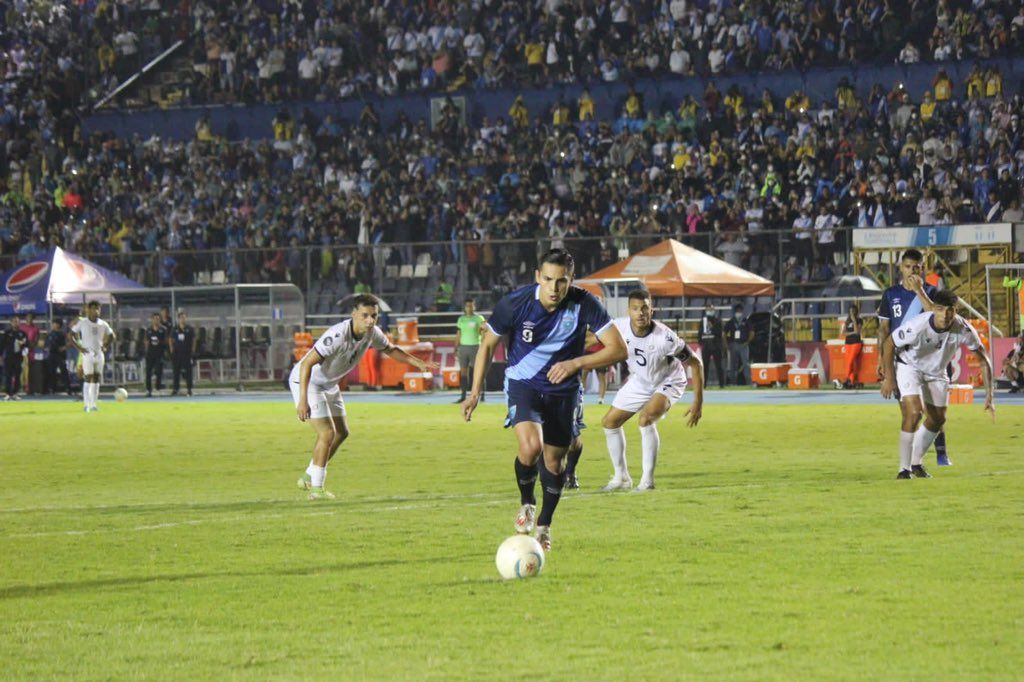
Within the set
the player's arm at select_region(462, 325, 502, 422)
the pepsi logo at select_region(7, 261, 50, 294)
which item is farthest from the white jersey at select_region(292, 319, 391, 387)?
the pepsi logo at select_region(7, 261, 50, 294)

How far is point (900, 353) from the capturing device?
54.4 ft

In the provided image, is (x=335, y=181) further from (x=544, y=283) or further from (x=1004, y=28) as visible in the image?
(x=544, y=283)

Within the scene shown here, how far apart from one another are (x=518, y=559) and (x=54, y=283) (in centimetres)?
3406

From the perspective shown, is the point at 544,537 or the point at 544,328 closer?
the point at 544,537

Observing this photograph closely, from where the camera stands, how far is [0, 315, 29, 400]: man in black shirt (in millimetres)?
41750

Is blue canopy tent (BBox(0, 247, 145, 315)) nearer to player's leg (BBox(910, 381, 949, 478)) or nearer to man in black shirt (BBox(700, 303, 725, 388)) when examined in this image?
man in black shirt (BBox(700, 303, 725, 388))

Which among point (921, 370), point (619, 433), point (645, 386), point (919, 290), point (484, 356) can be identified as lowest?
point (619, 433)

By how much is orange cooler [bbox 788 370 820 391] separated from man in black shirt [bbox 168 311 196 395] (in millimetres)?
14424

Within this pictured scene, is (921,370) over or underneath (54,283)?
underneath

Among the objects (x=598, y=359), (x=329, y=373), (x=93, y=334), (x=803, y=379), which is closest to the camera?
(x=598, y=359)

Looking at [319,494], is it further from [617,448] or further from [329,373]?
[617,448]

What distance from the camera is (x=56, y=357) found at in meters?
43.3

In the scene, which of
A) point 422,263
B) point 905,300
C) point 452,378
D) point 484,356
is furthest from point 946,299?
point 452,378

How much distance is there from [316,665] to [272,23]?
1921 inches
